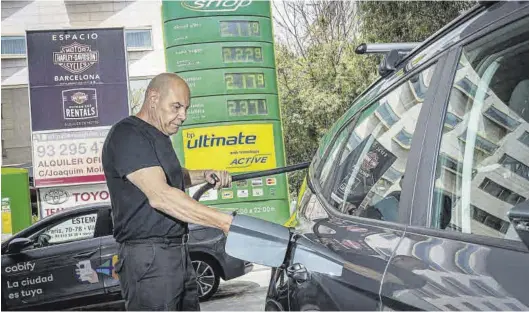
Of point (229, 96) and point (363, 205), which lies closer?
point (363, 205)

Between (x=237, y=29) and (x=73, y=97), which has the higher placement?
(x=237, y=29)

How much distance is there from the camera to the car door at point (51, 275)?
7.17 meters

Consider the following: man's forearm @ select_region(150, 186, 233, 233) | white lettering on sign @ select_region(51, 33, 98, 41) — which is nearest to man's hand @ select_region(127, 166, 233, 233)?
man's forearm @ select_region(150, 186, 233, 233)

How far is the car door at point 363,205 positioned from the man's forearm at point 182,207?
1.04 ft

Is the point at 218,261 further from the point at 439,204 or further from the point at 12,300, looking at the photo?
the point at 439,204

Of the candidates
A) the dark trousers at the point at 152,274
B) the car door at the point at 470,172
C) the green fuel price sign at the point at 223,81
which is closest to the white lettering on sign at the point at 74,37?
the green fuel price sign at the point at 223,81

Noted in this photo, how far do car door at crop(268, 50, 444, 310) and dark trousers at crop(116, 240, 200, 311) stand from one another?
63cm

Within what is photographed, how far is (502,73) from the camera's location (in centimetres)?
162

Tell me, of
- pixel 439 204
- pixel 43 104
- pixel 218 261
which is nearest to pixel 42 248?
pixel 218 261

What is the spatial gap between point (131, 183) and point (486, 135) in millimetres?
1738

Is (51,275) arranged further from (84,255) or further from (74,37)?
(74,37)

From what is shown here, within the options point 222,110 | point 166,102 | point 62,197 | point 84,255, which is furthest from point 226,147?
point 166,102

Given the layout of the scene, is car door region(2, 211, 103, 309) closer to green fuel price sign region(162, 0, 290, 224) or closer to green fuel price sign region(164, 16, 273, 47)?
green fuel price sign region(162, 0, 290, 224)

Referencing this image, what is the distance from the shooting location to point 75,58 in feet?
40.6
